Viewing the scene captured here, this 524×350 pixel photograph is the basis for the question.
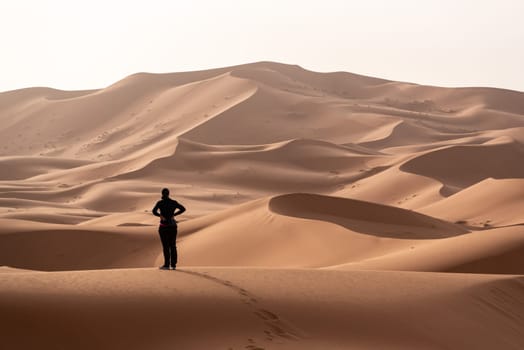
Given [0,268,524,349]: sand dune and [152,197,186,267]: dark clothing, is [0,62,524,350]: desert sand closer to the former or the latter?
[0,268,524,349]: sand dune

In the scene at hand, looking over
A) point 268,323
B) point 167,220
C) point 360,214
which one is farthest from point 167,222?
point 360,214

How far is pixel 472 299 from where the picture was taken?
1057cm

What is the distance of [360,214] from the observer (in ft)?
71.2

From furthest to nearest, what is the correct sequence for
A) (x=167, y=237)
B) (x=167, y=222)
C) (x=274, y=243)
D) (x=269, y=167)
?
(x=269, y=167), (x=274, y=243), (x=167, y=237), (x=167, y=222)

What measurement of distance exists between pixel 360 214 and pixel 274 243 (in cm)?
347

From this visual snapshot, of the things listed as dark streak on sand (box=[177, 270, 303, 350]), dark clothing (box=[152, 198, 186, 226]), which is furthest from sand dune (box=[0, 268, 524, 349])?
dark clothing (box=[152, 198, 186, 226])

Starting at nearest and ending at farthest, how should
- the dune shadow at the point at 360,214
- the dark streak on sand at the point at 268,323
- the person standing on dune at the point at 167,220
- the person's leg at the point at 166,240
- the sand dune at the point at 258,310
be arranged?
the sand dune at the point at 258,310
the dark streak on sand at the point at 268,323
the person standing on dune at the point at 167,220
the person's leg at the point at 166,240
the dune shadow at the point at 360,214

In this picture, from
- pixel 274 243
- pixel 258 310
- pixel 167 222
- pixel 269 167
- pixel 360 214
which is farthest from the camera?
pixel 269 167

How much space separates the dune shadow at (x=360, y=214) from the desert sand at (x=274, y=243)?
0.07 metres

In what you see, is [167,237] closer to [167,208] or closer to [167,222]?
[167,222]

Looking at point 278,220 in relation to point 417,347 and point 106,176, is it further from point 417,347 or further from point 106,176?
point 106,176

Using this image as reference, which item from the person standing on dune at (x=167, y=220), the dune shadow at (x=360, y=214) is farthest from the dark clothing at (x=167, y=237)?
the dune shadow at (x=360, y=214)

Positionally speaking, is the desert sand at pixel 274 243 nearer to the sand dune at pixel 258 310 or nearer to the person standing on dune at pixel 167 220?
the sand dune at pixel 258 310

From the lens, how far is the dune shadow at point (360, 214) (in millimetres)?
20453
